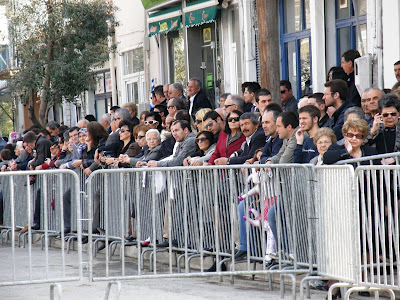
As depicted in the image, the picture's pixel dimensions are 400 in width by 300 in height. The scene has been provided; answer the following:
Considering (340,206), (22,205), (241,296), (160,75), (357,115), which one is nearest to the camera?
(340,206)

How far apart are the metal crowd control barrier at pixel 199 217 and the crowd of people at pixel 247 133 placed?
0.37ft

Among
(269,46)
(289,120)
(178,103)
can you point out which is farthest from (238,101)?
(289,120)

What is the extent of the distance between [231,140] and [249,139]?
41 centimetres

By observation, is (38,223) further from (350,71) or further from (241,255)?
(350,71)

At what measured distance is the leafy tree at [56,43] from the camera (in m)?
27.1

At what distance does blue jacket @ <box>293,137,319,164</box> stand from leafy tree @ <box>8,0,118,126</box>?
17615mm

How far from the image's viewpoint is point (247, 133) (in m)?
11.8

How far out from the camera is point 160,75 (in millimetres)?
26719

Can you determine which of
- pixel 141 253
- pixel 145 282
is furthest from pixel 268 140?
pixel 141 253

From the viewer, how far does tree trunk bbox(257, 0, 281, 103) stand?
1396 cm

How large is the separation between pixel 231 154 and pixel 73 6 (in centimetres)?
1630

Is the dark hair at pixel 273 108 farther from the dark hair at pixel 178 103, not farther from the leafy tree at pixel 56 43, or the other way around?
the leafy tree at pixel 56 43

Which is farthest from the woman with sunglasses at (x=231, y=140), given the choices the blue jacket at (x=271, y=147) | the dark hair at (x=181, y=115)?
the dark hair at (x=181, y=115)

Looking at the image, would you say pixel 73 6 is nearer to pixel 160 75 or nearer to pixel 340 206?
pixel 160 75
